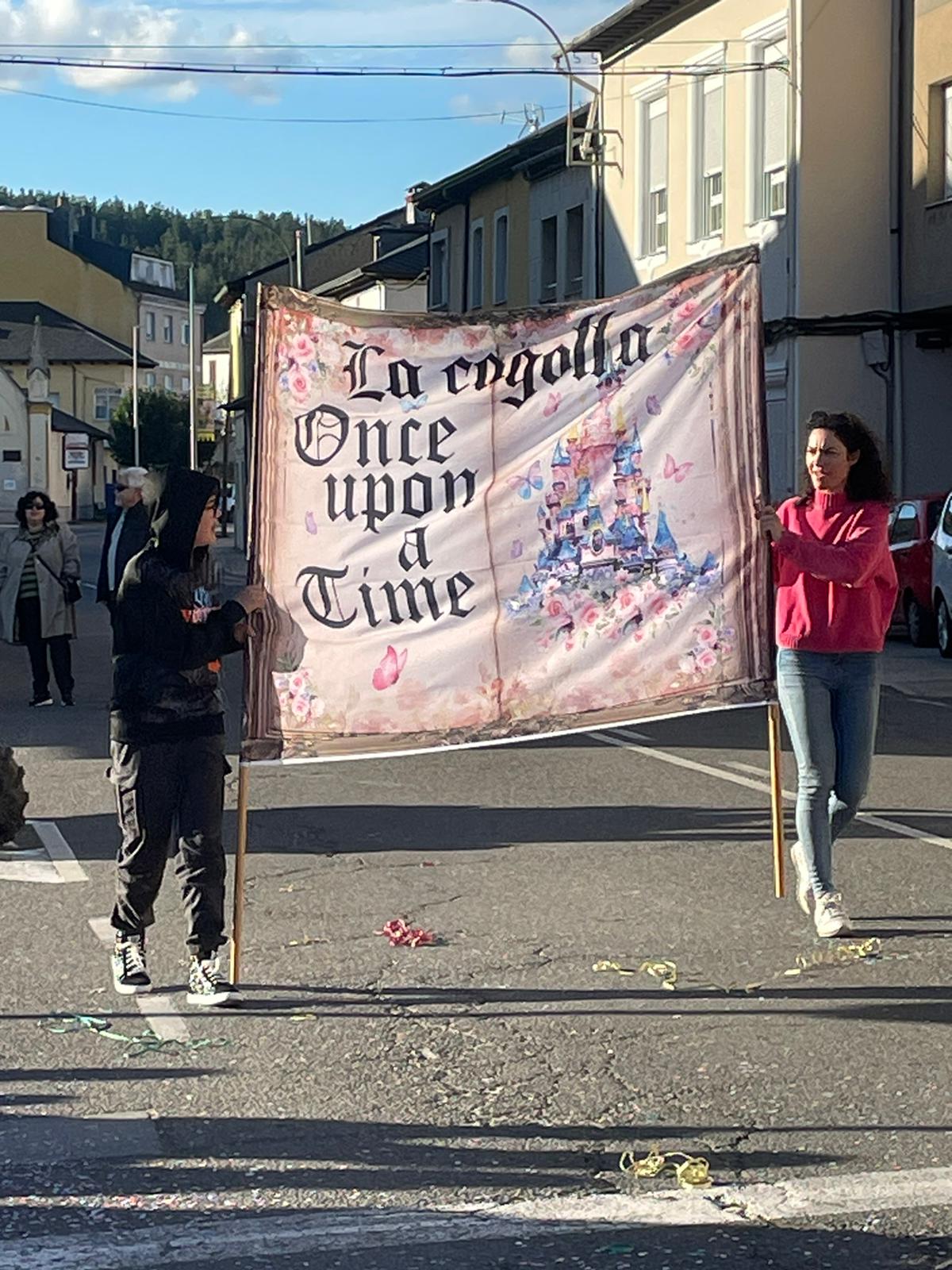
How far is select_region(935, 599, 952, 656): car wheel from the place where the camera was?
22156 mm

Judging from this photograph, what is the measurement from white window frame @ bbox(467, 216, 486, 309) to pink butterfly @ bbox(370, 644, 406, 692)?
1518 inches

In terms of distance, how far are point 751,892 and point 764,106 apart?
2332 cm

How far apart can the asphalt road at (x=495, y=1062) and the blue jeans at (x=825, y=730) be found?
42 centimetres

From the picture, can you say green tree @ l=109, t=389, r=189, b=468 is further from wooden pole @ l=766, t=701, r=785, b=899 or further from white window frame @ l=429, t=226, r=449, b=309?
wooden pole @ l=766, t=701, r=785, b=899

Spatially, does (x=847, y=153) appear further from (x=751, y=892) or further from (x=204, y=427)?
(x=204, y=427)

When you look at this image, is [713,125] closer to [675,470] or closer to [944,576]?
[944,576]

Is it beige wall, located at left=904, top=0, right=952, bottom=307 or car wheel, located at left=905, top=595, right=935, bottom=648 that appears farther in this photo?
beige wall, located at left=904, top=0, right=952, bottom=307

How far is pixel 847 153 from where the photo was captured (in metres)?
28.9

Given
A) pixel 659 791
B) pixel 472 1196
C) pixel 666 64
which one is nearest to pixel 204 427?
pixel 666 64

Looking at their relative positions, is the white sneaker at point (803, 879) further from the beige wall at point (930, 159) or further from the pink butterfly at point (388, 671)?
the beige wall at point (930, 159)

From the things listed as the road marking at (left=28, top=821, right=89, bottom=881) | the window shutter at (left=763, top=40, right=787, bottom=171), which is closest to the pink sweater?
the road marking at (left=28, top=821, right=89, bottom=881)

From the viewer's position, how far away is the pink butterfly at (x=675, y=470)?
7.51 metres

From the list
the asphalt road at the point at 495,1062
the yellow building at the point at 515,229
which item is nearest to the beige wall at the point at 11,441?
the yellow building at the point at 515,229

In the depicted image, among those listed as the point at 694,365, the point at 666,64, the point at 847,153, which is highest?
the point at 666,64
